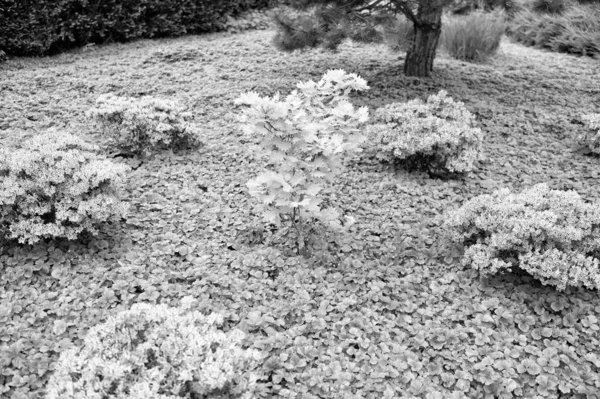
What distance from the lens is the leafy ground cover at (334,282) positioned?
2.71m

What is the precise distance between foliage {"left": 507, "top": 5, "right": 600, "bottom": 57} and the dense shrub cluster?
5061mm

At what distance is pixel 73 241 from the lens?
11.3 feet

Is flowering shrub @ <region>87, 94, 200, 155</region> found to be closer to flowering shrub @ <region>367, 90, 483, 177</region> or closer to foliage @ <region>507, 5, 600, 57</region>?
flowering shrub @ <region>367, 90, 483, 177</region>

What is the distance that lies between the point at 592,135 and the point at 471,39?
11.0ft

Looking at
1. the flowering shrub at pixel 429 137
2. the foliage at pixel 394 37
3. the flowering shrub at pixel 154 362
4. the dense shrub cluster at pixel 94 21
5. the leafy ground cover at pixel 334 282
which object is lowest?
the leafy ground cover at pixel 334 282

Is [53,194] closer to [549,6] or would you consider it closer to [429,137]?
[429,137]

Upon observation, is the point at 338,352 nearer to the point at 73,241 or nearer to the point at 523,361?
the point at 523,361

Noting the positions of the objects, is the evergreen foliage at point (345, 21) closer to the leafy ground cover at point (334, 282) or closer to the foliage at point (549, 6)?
the foliage at point (549, 6)

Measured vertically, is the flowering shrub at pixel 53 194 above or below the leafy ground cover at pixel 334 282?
above

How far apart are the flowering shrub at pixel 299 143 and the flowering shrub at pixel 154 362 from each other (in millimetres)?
1007

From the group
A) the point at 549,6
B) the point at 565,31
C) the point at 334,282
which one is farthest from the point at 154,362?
the point at 565,31

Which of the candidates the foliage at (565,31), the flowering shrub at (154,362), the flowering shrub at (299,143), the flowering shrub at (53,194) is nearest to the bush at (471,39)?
the foliage at (565,31)

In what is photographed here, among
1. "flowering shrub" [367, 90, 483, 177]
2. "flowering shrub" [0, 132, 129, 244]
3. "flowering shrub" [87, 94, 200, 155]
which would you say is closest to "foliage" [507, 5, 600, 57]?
"flowering shrub" [367, 90, 483, 177]

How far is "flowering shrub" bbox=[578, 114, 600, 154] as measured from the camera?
4.64 m
